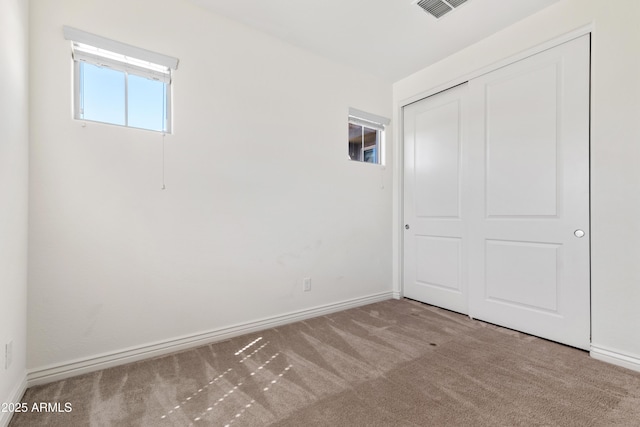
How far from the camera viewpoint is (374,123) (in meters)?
3.54

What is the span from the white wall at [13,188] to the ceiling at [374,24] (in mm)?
1241

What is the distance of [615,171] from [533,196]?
1.73ft

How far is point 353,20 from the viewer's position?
248 centimetres

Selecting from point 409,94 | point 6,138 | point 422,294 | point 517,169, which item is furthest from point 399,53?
point 6,138

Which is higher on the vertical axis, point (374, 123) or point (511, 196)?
point (374, 123)

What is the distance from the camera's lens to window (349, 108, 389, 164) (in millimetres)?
3330

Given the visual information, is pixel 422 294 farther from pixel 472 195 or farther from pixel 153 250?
pixel 153 250

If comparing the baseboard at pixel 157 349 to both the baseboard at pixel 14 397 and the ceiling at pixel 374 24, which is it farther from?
the ceiling at pixel 374 24

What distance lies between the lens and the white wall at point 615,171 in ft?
6.27

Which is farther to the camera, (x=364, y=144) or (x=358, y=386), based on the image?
(x=364, y=144)

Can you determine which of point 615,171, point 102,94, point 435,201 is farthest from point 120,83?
point 615,171

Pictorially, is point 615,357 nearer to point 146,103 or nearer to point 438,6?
point 438,6

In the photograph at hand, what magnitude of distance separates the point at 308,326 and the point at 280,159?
159 cm

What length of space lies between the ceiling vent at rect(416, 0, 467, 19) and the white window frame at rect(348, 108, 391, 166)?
1.16 meters
